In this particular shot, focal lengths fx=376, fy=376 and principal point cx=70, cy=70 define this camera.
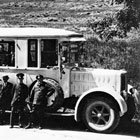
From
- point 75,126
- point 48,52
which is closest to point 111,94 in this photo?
point 75,126

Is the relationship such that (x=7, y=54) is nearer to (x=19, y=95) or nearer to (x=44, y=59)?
(x=44, y=59)

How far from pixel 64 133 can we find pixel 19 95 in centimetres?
139

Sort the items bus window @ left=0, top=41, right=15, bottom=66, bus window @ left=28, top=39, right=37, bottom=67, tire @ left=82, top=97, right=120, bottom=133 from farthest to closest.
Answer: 1. bus window @ left=0, top=41, right=15, bottom=66
2. bus window @ left=28, top=39, right=37, bottom=67
3. tire @ left=82, top=97, right=120, bottom=133

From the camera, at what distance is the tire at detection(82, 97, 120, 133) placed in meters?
8.44

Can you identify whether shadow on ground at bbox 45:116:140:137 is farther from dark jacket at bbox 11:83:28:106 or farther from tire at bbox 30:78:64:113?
dark jacket at bbox 11:83:28:106

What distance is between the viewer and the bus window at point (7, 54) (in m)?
9.43

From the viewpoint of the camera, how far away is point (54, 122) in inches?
388

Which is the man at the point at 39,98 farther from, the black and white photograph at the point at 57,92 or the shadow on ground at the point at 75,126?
the shadow on ground at the point at 75,126

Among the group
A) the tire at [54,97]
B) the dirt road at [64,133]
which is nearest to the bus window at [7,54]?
the tire at [54,97]

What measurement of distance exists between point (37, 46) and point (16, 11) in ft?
57.7

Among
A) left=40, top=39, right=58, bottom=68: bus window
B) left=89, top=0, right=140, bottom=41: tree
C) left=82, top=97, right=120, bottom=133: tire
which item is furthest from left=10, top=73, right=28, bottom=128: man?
left=89, top=0, right=140, bottom=41: tree

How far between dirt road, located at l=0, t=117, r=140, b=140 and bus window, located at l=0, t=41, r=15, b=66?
1.59 meters

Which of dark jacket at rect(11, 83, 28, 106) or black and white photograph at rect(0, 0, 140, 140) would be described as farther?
dark jacket at rect(11, 83, 28, 106)

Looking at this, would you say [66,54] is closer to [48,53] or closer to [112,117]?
[48,53]
